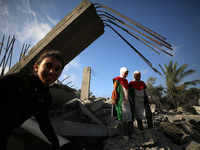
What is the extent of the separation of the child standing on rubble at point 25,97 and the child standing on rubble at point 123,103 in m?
2.37

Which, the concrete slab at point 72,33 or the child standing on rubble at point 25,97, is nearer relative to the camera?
the child standing on rubble at point 25,97

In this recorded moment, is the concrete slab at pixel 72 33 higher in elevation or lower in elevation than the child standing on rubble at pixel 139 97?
higher

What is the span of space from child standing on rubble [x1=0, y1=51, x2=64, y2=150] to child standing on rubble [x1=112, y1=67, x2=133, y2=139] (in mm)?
2366

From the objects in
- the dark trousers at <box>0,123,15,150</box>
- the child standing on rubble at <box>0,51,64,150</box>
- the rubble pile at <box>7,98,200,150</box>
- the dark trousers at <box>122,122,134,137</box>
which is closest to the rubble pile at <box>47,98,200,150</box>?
the rubble pile at <box>7,98,200,150</box>

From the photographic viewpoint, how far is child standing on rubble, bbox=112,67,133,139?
317cm

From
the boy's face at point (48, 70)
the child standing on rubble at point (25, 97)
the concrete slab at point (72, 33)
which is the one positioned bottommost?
the child standing on rubble at point (25, 97)

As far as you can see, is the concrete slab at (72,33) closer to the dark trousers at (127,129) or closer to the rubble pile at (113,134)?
the rubble pile at (113,134)

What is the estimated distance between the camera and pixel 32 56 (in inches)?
106

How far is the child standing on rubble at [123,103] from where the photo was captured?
125 inches

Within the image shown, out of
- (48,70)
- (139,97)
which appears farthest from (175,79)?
(48,70)

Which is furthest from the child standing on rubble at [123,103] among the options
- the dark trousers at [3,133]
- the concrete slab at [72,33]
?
the dark trousers at [3,133]

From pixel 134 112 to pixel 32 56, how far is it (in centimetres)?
332

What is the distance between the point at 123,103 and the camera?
3328 millimetres

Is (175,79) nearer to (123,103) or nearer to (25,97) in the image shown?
(123,103)
